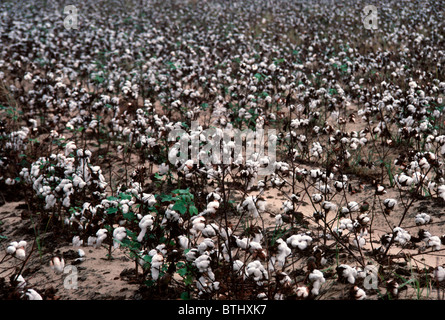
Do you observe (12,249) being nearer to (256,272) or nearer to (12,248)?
(12,248)

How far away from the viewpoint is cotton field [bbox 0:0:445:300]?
2965mm

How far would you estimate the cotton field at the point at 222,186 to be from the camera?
9.73 ft

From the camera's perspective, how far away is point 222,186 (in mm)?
3686

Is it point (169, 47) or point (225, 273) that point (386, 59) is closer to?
point (169, 47)

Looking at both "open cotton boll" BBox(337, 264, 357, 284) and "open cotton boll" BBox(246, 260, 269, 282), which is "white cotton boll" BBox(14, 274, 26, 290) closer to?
"open cotton boll" BBox(246, 260, 269, 282)

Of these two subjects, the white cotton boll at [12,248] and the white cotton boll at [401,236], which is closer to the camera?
the white cotton boll at [12,248]

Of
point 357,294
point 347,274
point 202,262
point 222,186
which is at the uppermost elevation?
point 222,186

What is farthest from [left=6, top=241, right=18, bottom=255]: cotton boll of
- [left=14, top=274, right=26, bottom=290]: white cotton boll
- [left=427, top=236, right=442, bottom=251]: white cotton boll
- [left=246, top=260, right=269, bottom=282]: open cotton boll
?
[left=427, top=236, right=442, bottom=251]: white cotton boll

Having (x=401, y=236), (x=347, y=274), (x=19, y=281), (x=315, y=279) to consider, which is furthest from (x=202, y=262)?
(x=401, y=236)

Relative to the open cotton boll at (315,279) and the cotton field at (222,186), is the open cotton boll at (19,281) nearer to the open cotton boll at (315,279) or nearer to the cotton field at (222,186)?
the cotton field at (222,186)

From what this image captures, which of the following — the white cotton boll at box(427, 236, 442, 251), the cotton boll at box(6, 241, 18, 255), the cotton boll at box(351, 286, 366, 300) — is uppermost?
the cotton boll at box(6, 241, 18, 255)

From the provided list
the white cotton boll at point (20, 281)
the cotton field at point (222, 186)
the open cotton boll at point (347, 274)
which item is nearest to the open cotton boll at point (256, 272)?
the cotton field at point (222, 186)

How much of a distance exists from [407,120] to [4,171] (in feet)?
Result: 20.1

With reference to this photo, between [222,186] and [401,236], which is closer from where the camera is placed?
[401,236]
